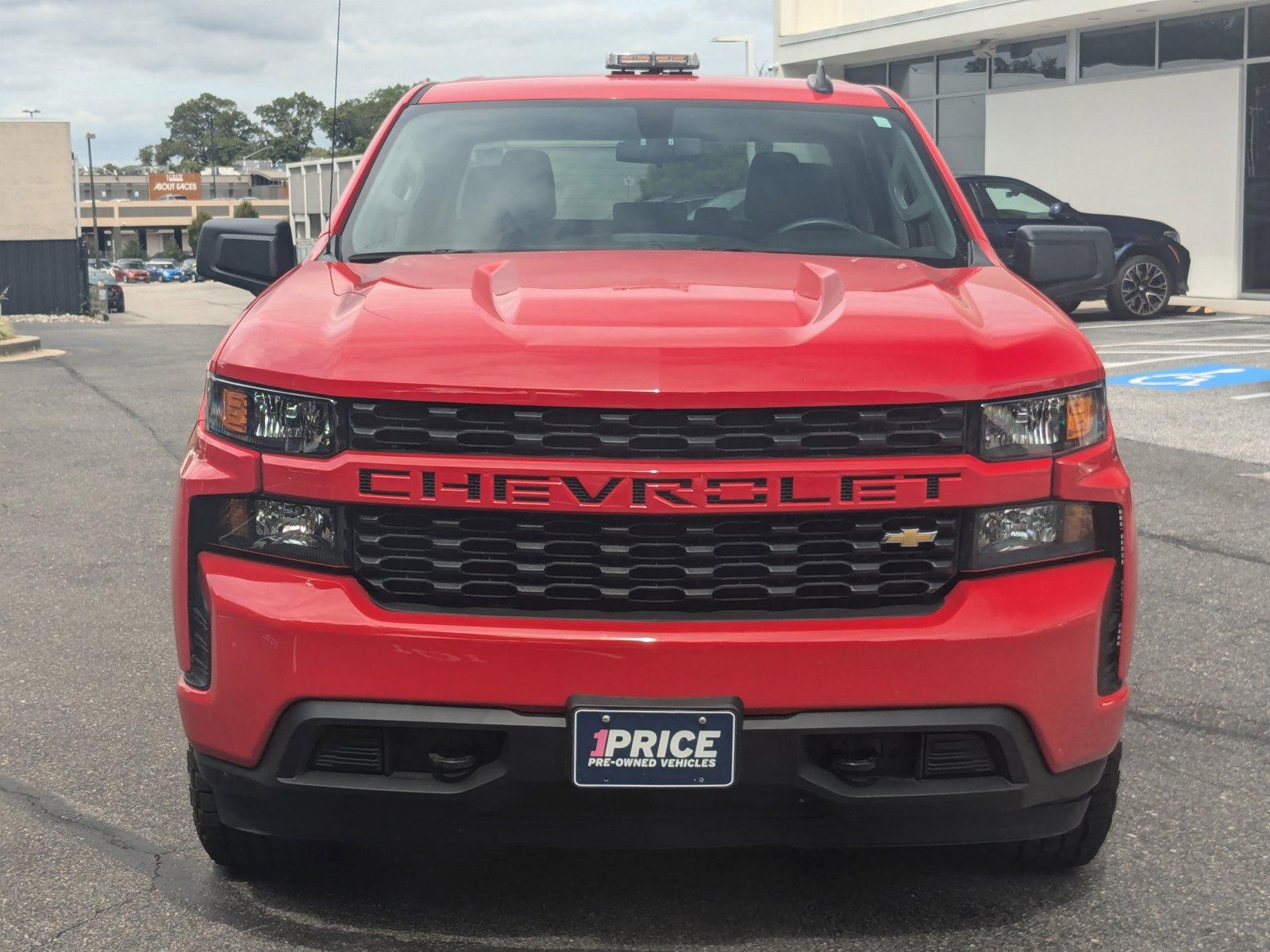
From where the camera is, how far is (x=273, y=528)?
304 centimetres

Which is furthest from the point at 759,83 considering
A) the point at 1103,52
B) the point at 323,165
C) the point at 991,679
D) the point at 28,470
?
the point at 323,165

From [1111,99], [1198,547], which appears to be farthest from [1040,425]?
[1111,99]

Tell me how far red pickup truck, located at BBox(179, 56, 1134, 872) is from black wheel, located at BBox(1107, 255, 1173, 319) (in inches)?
685

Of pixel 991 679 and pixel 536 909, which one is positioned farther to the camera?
pixel 536 909

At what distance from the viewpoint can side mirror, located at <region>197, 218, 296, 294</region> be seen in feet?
14.8

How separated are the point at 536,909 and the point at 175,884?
0.82 metres

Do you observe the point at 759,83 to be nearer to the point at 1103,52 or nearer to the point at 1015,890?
the point at 1015,890

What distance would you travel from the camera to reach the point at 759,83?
4992 mm

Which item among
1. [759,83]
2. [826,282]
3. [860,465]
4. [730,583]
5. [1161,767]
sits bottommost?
[1161,767]

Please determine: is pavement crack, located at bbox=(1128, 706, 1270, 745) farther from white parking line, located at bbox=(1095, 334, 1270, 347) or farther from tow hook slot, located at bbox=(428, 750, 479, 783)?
white parking line, located at bbox=(1095, 334, 1270, 347)

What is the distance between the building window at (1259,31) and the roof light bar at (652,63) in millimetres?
18993

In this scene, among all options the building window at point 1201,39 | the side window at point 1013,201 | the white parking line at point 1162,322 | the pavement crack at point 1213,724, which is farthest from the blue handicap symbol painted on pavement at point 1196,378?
the building window at point 1201,39

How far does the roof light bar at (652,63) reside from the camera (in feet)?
17.2

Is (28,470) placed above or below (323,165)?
below
